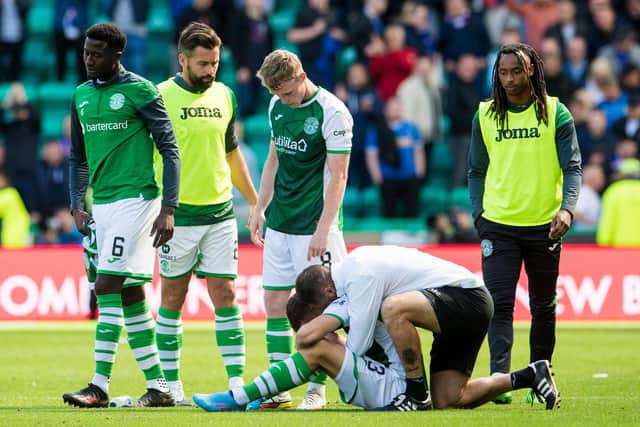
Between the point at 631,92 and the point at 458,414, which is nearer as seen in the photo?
the point at 458,414

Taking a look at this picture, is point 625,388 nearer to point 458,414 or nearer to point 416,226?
point 458,414

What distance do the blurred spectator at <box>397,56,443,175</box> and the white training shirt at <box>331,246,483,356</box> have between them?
13.7 meters

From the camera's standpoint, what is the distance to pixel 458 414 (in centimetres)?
855

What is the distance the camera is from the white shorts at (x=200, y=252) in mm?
10156

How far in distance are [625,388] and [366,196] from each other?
40.8ft

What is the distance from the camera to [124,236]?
956cm

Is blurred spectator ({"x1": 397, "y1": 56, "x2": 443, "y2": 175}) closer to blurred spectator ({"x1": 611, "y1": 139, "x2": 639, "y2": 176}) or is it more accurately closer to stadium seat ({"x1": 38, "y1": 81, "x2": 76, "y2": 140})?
blurred spectator ({"x1": 611, "y1": 139, "x2": 639, "y2": 176})

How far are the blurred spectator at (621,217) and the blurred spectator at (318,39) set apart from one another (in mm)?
5874

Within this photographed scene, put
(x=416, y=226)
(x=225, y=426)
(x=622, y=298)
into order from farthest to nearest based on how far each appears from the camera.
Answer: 1. (x=416, y=226)
2. (x=622, y=298)
3. (x=225, y=426)

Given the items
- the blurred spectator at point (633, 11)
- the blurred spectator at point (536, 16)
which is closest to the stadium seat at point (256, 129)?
the blurred spectator at point (536, 16)

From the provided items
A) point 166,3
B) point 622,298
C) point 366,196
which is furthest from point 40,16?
point 622,298

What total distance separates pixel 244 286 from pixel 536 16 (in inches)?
338

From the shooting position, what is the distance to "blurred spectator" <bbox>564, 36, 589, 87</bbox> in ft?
74.9

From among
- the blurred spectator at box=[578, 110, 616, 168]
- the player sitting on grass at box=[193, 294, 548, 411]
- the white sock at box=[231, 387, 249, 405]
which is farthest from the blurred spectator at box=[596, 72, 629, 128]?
the white sock at box=[231, 387, 249, 405]
